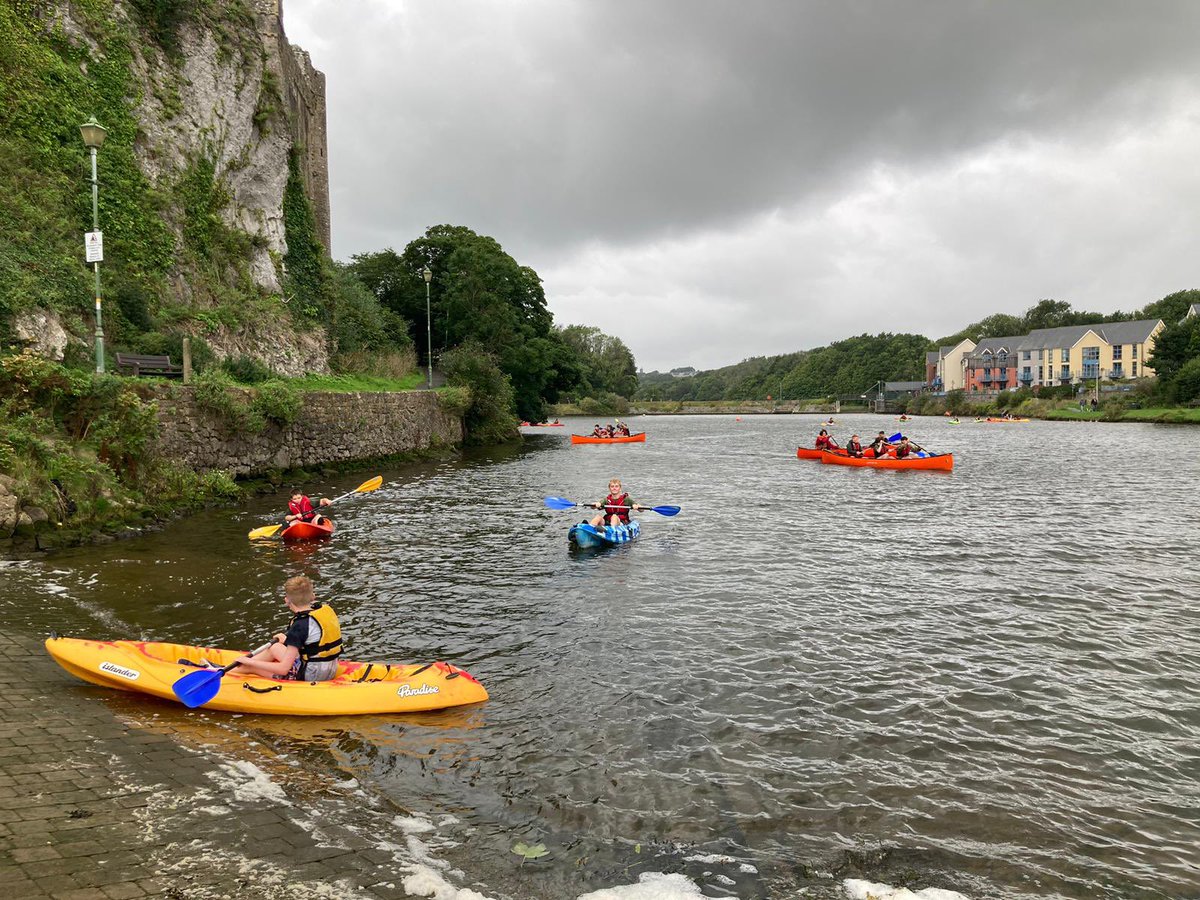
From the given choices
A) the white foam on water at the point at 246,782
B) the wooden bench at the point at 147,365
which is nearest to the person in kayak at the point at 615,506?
the white foam on water at the point at 246,782

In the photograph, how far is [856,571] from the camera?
39.0 feet

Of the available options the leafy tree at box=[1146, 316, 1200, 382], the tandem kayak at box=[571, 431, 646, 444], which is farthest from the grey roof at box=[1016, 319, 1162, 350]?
the tandem kayak at box=[571, 431, 646, 444]

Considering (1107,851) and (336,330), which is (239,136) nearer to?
(336,330)

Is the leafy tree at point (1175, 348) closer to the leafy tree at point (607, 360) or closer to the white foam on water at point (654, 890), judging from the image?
the leafy tree at point (607, 360)

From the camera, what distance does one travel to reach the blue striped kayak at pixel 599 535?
13195 millimetres

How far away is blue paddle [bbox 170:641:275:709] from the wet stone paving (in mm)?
541

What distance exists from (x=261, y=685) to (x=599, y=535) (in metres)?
7.82

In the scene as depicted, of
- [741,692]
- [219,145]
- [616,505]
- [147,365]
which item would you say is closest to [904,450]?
[616,505]

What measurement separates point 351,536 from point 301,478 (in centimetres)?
734

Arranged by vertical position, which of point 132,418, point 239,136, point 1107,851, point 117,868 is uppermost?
point 239,136

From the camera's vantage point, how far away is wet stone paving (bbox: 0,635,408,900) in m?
3.47

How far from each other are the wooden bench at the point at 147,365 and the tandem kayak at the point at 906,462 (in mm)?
24429

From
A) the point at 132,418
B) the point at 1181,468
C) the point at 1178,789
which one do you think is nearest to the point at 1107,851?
the point at 1178,789

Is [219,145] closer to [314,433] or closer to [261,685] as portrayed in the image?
[314,433]
